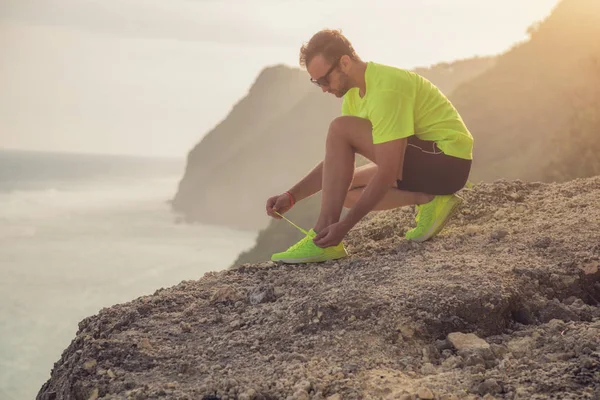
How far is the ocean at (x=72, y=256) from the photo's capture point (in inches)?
1148

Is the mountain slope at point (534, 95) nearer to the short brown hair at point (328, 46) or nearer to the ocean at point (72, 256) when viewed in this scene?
the short brown hair at point (328, 46)

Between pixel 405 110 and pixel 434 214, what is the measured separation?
0.84 m

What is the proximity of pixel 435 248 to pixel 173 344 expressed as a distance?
165 cm

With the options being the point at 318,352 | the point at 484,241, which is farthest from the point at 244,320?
the point at 484,241

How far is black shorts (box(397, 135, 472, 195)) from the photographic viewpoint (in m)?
3.54

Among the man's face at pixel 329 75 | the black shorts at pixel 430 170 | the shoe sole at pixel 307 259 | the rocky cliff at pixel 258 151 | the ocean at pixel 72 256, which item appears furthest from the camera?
the rocky cliff at pixel 258 151

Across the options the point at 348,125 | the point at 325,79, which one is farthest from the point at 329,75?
the point at 348,125

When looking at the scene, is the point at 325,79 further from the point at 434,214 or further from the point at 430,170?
the point at 434,214

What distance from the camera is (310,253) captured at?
3621mm

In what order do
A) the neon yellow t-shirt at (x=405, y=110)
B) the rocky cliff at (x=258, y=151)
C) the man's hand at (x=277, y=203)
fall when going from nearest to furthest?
the neon yellow t-shirt at (x=405, y=110)
the man's hand at (x=277, y=203)
the rocky cliff at (x=258, y=151)

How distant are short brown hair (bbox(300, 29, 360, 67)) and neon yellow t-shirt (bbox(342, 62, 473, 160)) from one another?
0.17 m

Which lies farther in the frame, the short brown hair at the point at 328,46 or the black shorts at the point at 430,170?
the black shorts at the point at 430,170

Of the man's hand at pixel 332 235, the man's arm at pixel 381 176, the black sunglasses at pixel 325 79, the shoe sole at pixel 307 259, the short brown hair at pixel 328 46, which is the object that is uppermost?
the short brown hair at pixel 328 46

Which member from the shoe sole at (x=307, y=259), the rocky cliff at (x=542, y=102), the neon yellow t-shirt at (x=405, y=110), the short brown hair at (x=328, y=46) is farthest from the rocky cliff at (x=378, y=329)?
the rocky cliff at (x=542, y=102)
